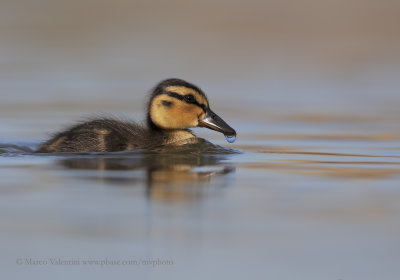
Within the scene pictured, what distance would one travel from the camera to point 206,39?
21703 mm

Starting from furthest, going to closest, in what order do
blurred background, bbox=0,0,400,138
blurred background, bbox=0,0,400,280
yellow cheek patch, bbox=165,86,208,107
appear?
blurred background, bbox=0,0,400,138
yellow cheek patch, bbox=165,86,208,107
blurred background, bbox=0,0,400,280

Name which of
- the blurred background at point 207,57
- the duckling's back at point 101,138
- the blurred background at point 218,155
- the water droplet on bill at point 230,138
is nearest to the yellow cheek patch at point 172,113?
the duckling's back at point 101,138

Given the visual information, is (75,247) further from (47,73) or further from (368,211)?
(47,73)

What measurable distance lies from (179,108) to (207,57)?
10162mm

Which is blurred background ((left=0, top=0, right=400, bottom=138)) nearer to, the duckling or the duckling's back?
the duckling's back

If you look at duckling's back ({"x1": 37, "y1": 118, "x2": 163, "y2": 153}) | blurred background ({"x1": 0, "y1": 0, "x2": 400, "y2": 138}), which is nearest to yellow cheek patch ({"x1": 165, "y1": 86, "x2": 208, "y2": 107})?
duckling's back ({"x1": 37, "y1": 118, "x2": 163, "y2": 153})

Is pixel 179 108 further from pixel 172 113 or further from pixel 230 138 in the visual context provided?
pixel 230 138

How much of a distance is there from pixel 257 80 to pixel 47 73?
3.54 m

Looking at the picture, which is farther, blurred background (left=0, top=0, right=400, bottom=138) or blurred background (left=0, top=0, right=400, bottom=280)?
blurred background (left=0, top=0, right=400, bottom=138)

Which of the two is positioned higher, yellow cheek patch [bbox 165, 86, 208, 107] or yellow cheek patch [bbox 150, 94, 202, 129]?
yellow cheek patch [bbox 165, 86, 208, 107]

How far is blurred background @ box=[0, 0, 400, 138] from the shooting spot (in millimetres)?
13359

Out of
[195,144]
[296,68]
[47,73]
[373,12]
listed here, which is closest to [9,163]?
[195,144]

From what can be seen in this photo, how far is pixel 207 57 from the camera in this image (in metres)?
19.3

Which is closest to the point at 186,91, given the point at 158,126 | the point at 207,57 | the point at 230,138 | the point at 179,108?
the point at 179,108
